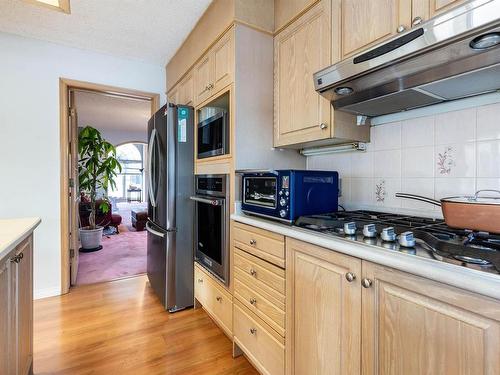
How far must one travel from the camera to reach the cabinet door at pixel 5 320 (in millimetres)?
944

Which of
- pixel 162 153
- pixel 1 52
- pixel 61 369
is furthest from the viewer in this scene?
pixel 1 52

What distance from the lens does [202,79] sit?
212cm

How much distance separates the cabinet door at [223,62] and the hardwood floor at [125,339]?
67.6 inches

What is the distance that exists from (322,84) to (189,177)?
4.39 feet

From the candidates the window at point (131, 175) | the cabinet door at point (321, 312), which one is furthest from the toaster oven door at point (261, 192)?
the window at point (131, 175)

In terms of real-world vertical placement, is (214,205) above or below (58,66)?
below

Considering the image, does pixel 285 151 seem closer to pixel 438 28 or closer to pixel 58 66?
pixel 438 28

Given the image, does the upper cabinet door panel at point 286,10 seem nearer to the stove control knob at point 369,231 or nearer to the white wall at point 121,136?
the stove control knob at point 369,231

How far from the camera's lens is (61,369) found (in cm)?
154

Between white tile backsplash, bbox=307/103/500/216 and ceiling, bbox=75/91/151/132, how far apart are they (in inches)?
138

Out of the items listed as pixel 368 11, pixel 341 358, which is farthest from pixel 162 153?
pixel 341 358

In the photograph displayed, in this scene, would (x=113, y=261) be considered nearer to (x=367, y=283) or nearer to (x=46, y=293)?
(x=46, y=293)

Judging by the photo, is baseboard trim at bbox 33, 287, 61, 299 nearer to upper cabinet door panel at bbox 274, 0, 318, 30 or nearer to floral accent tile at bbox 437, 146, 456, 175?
upper cabinet door panel at bbox 274, 0, 318, 30

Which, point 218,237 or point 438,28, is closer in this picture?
point 438,28
